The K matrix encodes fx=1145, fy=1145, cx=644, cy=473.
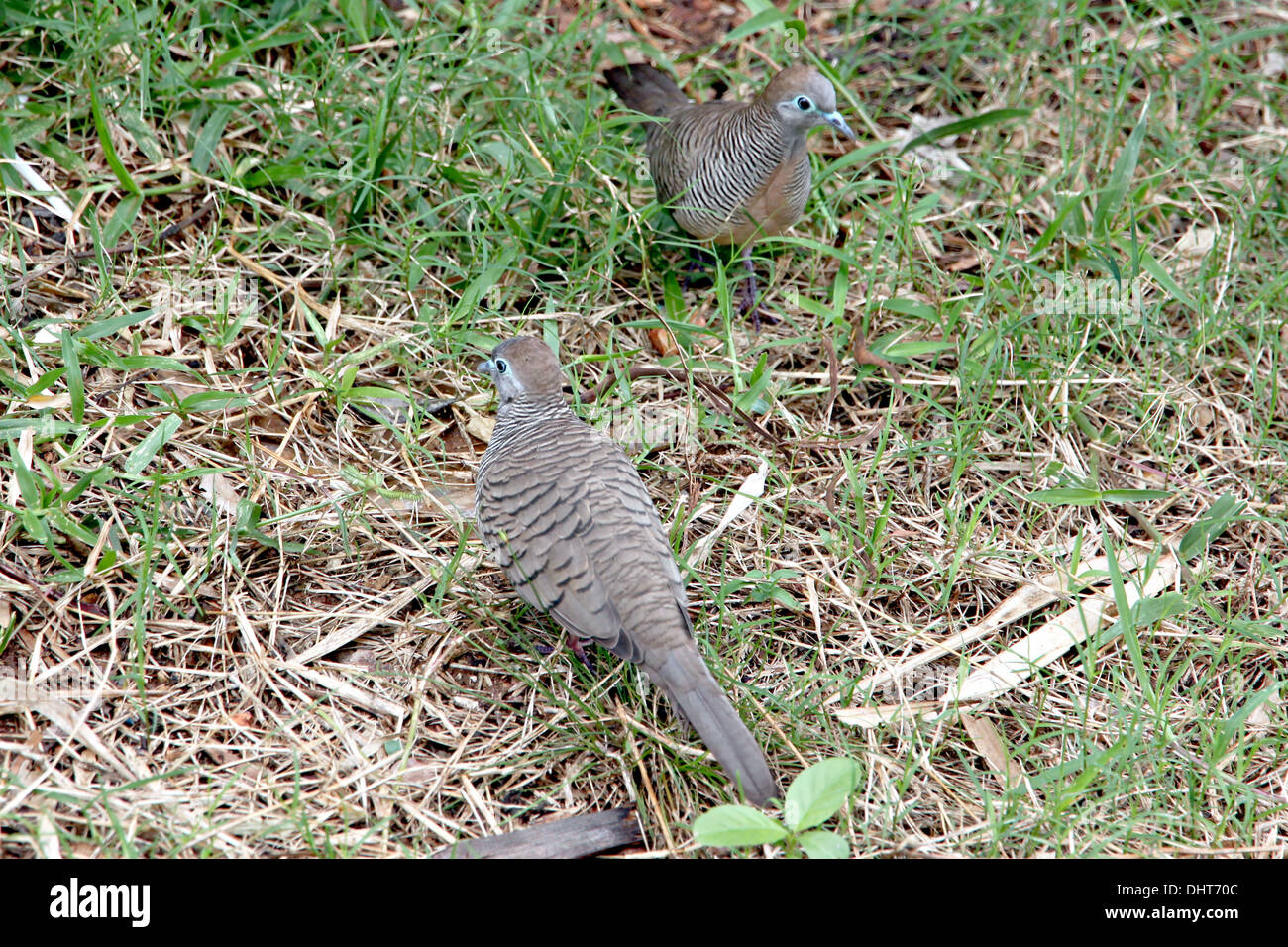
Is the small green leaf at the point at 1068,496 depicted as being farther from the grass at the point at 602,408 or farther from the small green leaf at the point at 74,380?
the small green leaf at the point at 74,380

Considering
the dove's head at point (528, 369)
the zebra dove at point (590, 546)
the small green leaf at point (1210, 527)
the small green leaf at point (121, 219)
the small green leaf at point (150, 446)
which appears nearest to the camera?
the zebra dove at point (590, 546)

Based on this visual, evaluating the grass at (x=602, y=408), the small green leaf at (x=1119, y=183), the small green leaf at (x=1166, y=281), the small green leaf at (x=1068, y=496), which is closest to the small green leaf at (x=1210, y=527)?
the grass at (x=602, y=408)

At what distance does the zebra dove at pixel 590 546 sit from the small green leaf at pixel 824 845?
147 millimetres

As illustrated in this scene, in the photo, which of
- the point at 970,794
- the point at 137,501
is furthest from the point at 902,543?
the point at 137,501

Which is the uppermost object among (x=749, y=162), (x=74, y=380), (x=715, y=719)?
(x=749, y=162)

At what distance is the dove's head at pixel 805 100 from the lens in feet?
13.6

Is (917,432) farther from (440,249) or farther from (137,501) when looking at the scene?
(137,501)

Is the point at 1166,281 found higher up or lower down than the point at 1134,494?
higher up

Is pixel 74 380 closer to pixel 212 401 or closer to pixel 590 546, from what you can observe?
pixel 212 401

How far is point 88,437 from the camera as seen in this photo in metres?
3.51

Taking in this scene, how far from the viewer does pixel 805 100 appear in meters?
4.15

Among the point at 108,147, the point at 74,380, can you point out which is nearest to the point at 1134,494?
the point at 74,380

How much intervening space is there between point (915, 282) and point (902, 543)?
1221 mm

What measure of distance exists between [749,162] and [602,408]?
1.04 metres
